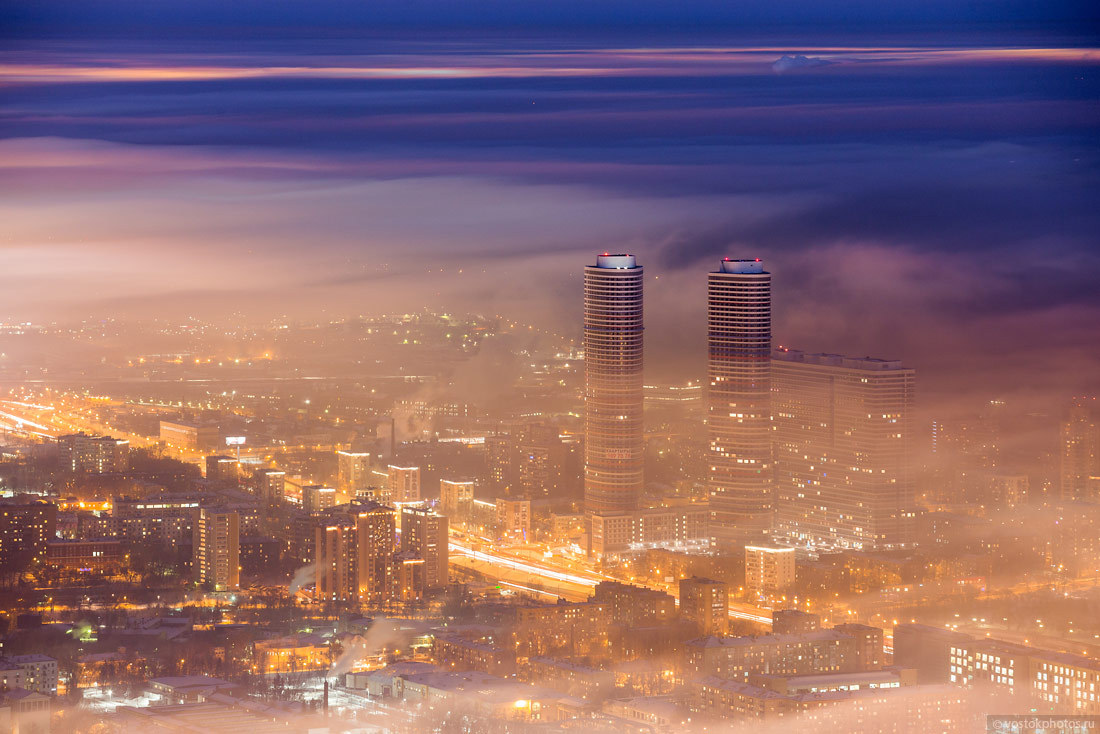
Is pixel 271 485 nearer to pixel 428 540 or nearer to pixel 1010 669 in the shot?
pixel 428 540

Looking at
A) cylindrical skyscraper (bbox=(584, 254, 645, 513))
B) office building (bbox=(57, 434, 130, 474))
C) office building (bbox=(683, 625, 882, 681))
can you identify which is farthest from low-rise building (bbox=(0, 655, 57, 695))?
cylindrical skyscraper (bbox=(584, 254, 645, 513))

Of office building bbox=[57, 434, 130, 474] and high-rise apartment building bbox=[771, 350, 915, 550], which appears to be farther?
office building bbox=[57, 434, 130, 474]

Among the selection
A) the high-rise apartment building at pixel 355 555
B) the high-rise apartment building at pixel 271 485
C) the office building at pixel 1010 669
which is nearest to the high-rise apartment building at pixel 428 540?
the high-rise apartment building at pixel 355 555

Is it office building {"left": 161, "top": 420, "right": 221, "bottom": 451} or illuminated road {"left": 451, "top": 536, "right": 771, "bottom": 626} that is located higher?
office building {"left": 161, "top": 420, "right": 221, "bottom": 451}

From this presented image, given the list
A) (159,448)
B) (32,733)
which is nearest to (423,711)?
(32,733)

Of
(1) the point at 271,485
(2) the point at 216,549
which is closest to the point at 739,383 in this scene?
(1) the point at 271,485

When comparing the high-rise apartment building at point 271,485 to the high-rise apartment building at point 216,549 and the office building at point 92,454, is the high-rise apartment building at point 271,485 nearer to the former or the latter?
the office building at point 92,454

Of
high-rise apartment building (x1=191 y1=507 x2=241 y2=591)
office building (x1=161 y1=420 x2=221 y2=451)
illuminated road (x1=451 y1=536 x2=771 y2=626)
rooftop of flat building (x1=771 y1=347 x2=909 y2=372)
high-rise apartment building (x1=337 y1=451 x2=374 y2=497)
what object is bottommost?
illuminated road (x1=451 y1=536 x2=771 y2=626)

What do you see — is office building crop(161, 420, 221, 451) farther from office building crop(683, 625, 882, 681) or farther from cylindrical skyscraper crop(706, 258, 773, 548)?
office building crop(683, 625, 882, 681)
